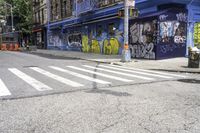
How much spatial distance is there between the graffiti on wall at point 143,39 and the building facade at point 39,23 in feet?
81.2

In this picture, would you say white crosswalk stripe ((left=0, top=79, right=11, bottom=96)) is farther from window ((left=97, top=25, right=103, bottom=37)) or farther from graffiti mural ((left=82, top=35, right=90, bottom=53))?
graffiti mural ((left=82, top=35, right=90, bottom=53))

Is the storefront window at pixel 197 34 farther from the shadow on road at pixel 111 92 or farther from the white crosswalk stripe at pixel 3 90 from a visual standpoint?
the white crosswalk stripe at pixel 3 90

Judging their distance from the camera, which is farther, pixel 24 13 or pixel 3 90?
pixel 24 13

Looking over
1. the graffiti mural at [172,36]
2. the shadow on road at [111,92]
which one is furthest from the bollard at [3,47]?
the shadow on road at [111,92]

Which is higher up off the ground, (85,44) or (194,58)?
(85,44)

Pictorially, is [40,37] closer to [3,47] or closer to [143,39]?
[3,47]

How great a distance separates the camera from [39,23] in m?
48.5

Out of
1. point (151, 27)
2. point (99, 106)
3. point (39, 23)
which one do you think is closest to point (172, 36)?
point (151, 27)

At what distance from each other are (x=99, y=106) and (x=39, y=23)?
4342cm

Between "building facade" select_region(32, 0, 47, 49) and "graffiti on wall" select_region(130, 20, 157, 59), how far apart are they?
24.7 m

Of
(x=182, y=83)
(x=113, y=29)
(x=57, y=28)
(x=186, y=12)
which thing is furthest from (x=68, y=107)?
(x=57, y=28)

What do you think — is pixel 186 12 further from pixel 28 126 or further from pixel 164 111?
pixel 28 126

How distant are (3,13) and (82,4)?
31126 millimetres

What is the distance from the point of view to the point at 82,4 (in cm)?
3145
